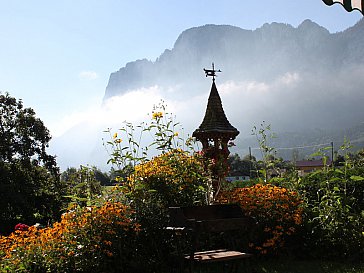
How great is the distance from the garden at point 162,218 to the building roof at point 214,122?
1.66m

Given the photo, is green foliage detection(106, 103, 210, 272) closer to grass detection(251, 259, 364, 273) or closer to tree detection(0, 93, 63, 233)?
grass detection(251, 259, 364, 273)

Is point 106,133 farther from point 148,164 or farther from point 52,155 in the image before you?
point 52,155

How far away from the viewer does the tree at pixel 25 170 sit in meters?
16.4

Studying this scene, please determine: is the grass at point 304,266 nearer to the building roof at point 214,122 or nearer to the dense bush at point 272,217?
the dense bush at point 272,217

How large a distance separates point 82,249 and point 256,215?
2.79 m

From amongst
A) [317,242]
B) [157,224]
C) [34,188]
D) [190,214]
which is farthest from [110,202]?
[34,188]

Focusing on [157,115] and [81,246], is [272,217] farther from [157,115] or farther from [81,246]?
[81,246]

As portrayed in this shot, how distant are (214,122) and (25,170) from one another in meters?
11.4

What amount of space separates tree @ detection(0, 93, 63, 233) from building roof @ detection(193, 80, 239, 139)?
8.92m

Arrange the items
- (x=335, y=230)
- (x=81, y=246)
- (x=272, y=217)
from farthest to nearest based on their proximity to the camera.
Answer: (x=272, y=217)
(x=335, y=230)
(x=81, y=246)

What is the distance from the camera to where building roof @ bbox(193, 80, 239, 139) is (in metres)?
9.89

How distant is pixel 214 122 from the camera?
1014cm

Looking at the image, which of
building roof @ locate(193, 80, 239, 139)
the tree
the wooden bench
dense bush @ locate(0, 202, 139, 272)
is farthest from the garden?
the tree

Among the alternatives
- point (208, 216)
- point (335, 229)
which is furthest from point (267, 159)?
point (208, 216)
